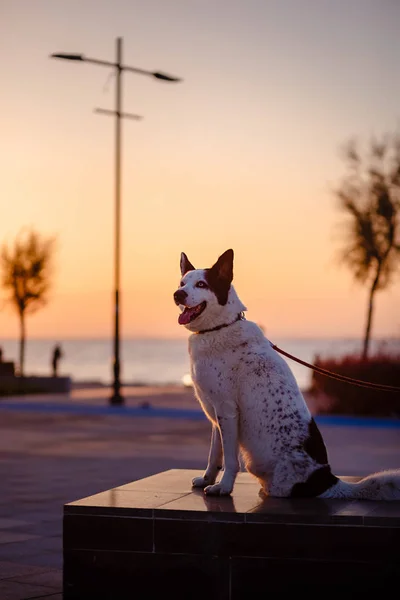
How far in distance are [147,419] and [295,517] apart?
729 inches

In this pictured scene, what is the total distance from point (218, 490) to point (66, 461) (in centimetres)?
900

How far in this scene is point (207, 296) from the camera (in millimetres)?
6266

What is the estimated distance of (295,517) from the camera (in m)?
5.76

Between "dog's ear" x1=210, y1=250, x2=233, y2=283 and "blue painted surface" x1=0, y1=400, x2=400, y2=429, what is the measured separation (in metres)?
16.6

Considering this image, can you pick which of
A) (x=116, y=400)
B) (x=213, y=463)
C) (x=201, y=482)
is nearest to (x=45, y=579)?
(x=201, y=482)

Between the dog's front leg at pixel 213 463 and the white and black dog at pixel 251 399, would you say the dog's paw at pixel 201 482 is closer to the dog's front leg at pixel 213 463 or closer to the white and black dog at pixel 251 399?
the dog's front leg at pixel 213 463

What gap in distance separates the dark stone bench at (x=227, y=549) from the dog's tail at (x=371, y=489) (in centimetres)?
15

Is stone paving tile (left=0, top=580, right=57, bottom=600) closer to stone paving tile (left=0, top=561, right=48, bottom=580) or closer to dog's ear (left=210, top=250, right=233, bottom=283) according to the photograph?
stone paving tile (left=0, top=561, right=48, bottom=580)

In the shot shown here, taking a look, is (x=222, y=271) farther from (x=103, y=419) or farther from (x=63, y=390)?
(x=63, y=390)

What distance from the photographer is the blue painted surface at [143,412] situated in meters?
23.2

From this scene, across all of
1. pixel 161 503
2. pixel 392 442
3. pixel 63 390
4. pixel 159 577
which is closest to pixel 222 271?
pixel 161 503

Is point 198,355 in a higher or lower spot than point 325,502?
higher

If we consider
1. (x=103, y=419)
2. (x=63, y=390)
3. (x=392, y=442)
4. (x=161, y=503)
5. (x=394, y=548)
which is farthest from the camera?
(x=63, y=390)

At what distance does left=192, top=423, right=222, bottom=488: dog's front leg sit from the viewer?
6.66m
